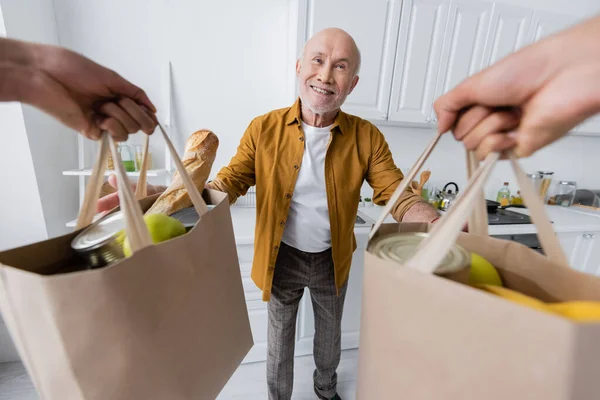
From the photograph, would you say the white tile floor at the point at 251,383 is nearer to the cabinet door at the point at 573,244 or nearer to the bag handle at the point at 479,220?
the bag handle at the point at 479,220

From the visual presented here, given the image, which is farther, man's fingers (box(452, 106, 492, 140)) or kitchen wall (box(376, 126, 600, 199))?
kitchen wall (box(376, 126, 600, 199))

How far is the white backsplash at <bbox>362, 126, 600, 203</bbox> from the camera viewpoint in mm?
1959

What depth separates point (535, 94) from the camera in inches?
11.9

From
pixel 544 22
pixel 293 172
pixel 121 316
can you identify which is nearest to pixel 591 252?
pixel 544 22

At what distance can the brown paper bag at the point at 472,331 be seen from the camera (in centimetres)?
21

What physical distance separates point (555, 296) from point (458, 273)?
0.42ft

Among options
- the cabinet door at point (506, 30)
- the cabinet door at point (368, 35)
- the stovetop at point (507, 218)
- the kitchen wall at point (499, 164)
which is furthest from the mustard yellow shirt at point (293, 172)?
the cabinet door at point (506, 30)

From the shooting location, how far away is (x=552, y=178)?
86.7 inches

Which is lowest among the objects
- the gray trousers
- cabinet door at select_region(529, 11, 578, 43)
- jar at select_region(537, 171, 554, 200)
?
the gray trousers

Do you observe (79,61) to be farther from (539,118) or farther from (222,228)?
(539,118)

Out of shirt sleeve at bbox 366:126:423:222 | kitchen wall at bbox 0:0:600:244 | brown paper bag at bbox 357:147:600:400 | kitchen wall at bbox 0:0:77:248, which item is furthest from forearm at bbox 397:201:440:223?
kitchen wall at bbox 0:0:77:248

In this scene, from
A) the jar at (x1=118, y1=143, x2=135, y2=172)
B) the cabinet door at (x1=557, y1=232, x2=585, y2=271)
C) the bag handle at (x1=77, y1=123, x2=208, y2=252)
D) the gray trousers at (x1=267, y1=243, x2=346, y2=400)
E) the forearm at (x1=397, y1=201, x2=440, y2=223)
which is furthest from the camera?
the cabinet door at (x1=557, y1=232, x2=585, y2=271)

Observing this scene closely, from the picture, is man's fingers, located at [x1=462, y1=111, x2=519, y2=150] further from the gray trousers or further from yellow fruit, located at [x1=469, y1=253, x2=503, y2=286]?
the gray trousers

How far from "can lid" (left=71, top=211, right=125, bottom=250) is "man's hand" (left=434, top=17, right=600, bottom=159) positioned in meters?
0.45
